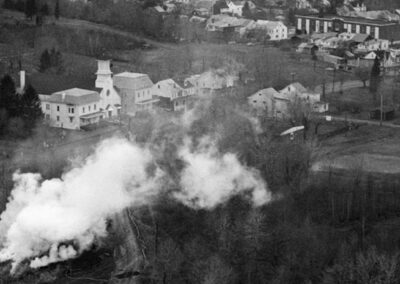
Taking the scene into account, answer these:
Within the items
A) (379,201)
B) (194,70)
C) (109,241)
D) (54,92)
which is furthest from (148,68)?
(109,241)

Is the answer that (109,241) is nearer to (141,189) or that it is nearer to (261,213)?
(141,189)

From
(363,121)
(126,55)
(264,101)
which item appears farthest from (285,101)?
(126,55)

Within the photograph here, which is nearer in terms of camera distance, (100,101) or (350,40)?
(100,101)

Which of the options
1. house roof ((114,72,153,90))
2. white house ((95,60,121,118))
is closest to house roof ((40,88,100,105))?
white house ((95,60,121,118))

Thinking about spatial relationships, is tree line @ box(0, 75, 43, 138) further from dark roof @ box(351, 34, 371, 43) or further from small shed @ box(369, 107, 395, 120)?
dark roof @ box(351, 34, 371, 43)

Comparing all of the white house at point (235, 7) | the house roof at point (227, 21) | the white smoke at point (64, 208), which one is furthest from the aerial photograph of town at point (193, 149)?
the white house at point (235, 7)

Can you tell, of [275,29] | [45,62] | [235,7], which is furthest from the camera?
[235,7]

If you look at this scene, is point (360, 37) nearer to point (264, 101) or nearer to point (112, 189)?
point (264, 101)
